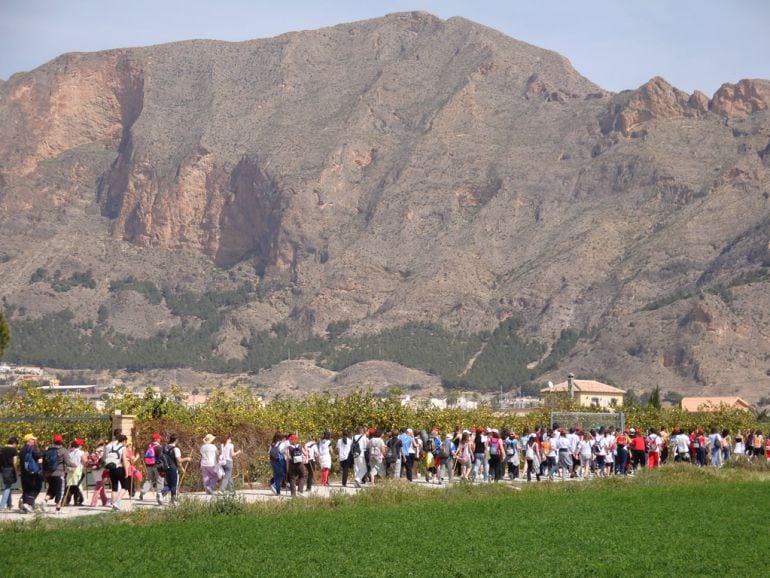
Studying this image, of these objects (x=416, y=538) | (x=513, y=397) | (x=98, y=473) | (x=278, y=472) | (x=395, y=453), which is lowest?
(x=416, y=538)

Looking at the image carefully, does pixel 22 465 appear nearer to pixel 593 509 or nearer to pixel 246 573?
pixel 246 573

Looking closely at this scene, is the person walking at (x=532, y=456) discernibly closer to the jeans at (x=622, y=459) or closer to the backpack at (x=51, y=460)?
the jeans at (x=622, y=459)

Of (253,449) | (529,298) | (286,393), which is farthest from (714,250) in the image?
(253,449)

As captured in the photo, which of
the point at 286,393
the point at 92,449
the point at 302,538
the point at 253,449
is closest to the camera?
the point at 302,538

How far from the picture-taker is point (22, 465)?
3086 cm

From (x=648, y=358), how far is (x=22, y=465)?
442 feet

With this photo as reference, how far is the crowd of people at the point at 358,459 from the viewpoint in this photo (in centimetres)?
3272

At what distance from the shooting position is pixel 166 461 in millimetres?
33906

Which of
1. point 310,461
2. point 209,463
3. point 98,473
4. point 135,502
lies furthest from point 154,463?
point 310,461

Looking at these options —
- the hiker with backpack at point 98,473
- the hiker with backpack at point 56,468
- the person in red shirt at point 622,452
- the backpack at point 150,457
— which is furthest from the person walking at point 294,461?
the person in red shirt at point 622,452

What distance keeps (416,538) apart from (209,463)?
33.6 feet

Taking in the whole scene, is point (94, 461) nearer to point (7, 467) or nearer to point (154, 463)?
point (154, 463)

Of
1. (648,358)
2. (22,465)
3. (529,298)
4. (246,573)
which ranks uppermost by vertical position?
(529,298)

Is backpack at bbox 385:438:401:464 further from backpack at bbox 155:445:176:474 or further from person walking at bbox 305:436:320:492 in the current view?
backpack at bbox 155:445:176:474
